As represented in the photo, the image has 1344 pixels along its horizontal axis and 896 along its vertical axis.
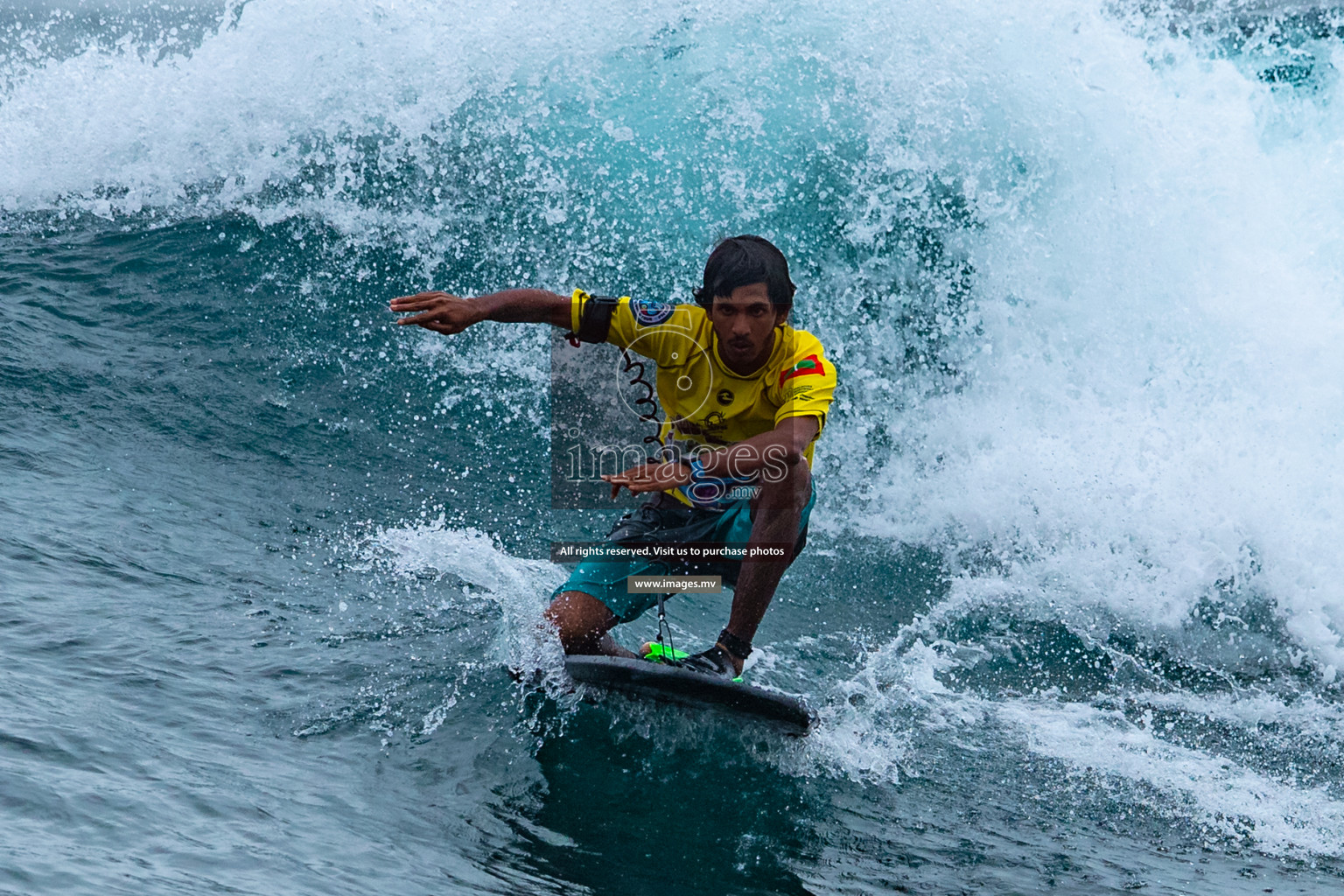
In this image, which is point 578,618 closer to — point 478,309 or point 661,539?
point 661,539

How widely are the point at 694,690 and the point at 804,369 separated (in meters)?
1.04

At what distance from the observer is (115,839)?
2654 mm

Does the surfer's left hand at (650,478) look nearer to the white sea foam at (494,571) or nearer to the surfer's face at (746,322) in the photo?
the surfer's face at (746,322)

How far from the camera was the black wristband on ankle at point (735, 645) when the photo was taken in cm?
398

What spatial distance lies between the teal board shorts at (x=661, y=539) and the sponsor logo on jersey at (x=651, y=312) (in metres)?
0.62

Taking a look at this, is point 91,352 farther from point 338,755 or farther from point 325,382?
point 338,755

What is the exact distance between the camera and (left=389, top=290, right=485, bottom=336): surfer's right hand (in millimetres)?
3580

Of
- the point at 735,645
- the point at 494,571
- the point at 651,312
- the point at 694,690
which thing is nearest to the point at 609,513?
the point at 494,571

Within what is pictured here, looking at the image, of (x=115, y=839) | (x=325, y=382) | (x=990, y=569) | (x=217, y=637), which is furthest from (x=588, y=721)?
(x=325, y=382)

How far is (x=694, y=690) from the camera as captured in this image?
366cm

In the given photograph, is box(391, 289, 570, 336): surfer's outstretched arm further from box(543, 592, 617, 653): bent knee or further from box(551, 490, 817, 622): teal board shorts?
box(543, 592, 617, 653): bent knee

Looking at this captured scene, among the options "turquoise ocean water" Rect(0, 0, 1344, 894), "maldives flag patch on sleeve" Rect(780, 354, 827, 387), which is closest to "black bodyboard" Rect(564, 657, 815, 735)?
"turquoise ocean water" Rect(0, 0, 1344, 894)

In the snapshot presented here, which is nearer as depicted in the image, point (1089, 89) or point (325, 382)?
point (325, 382)

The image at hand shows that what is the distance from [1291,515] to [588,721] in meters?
5.10
